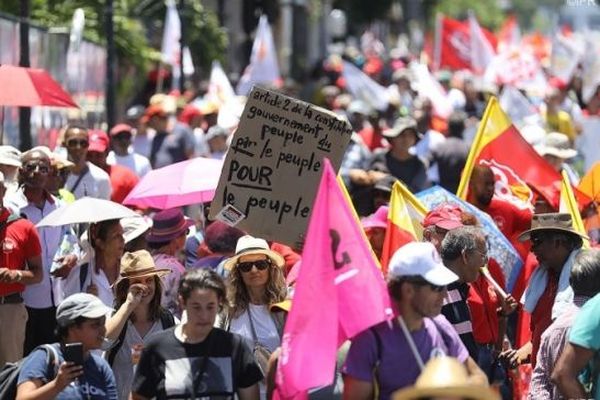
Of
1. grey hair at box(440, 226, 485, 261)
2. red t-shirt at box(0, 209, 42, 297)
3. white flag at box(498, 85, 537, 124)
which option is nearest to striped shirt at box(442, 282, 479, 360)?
grey hair at box(440, 226, 485, 261)

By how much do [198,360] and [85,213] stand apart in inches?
119

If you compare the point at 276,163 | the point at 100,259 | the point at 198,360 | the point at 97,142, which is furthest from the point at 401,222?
the point at 97,142

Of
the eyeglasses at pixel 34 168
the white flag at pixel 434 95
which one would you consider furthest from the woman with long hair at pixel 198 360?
the white flag at pixel 434 95

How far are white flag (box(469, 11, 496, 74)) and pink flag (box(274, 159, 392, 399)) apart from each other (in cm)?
2065

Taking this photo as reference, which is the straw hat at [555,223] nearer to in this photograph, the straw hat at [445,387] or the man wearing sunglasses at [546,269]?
→ the man wearing sunglasses at [546,269]

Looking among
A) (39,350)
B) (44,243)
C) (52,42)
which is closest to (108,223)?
(44,243)

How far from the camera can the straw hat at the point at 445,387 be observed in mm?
5863

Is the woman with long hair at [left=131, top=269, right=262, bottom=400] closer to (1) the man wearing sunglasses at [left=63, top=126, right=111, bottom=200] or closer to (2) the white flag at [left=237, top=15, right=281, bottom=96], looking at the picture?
(1) the man wearing sunglasses at [left=63, top=126, right=111, bottom=200]

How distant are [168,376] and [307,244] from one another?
31.0 inches

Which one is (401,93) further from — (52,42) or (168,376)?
(168,376)

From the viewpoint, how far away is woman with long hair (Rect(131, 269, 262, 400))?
24.2 feet

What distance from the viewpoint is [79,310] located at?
7.49 meters

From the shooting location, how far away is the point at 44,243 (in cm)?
1090

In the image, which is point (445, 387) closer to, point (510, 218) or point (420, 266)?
point (420, 266)
